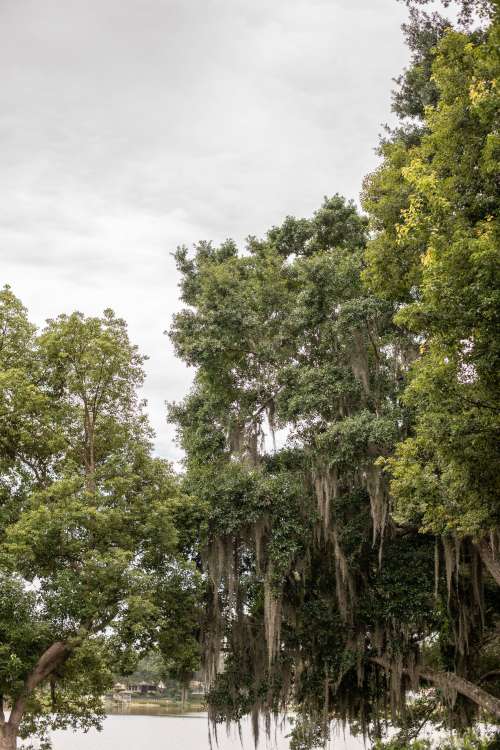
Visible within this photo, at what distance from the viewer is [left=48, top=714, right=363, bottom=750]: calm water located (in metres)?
35.8

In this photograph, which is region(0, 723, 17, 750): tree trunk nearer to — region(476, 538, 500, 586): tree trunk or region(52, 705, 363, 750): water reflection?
region(476, 538, 500, 586): tree trunk

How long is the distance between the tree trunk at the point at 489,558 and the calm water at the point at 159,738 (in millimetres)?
19559

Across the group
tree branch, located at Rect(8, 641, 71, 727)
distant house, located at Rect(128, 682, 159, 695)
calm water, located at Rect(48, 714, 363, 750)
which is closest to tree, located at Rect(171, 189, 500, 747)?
tree branch, located at Rect(8, 641, 71, 727)

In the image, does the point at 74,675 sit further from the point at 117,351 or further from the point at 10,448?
the point at 117,351

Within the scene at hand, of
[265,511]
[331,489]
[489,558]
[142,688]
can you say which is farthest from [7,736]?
[142,688]

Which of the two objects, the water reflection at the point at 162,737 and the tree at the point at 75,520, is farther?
the water reflection at the point at 162,737

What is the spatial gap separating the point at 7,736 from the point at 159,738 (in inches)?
1224

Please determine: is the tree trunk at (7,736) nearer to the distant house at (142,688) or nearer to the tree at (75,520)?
the tree at (75,520)

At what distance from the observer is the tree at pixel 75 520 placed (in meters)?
12.8

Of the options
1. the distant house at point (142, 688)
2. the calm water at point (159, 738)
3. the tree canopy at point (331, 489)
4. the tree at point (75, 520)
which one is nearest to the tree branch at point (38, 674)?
the tree at point (75, 520)

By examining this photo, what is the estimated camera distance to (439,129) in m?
9.95

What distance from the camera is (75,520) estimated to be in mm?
13164

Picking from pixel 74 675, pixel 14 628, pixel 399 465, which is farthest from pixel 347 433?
pixel 74 675

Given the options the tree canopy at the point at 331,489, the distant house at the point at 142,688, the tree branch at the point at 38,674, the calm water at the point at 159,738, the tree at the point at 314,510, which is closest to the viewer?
the tree branch at the point at 38,674
